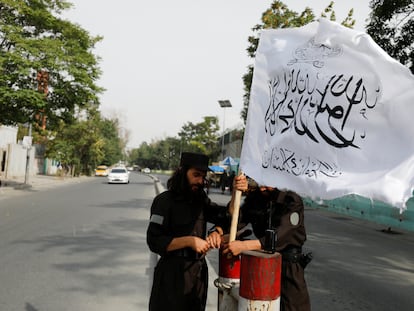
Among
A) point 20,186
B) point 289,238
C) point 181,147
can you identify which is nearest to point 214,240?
point 289,238

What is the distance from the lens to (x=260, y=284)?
6.12 ft

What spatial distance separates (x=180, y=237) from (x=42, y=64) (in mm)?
17526

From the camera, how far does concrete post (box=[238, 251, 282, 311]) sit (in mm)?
1860

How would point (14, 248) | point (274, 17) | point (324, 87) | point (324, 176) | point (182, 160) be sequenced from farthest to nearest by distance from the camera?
1. point (274, 17)
2. point (14, 248)
3. point (182, 160)
4. point (324, 87)
5. point (324, 176)

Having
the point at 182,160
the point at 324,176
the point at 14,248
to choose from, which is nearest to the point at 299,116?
the point at 324,176

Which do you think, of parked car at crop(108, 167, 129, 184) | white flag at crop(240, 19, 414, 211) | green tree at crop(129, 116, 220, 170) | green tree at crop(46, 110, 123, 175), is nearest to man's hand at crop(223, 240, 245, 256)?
white flag at crop(240, 19, 414, 211)

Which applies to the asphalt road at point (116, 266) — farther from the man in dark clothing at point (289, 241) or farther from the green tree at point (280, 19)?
the green tree at point (280, 19)

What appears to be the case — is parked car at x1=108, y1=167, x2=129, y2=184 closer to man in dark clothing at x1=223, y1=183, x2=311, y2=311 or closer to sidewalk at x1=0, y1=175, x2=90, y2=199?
sidewalk at x1=0, y1=175, x2=90, y2=199

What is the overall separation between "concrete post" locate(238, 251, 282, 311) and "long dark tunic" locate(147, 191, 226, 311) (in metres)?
0.68

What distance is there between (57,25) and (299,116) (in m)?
19.7

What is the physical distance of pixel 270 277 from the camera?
1.88m

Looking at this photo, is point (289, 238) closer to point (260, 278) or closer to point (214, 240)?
point (214, 240)

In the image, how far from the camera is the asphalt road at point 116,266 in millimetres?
4660

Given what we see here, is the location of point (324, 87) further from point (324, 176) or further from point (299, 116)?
point (324, 176)
